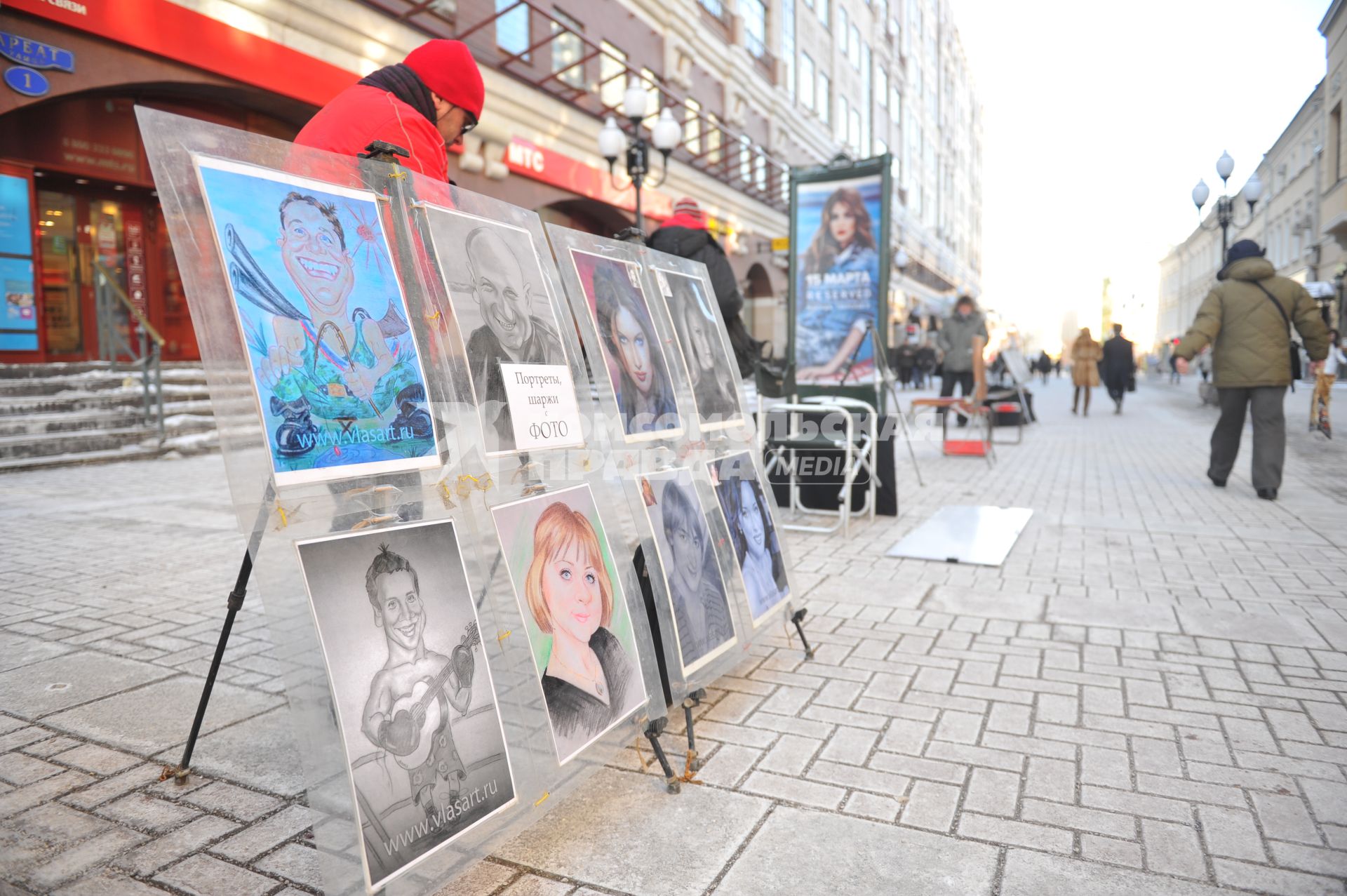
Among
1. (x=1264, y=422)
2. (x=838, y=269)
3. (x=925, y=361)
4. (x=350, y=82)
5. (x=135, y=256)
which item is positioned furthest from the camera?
(x=925, y=361)

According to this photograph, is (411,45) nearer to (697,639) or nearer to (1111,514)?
(1111,514)

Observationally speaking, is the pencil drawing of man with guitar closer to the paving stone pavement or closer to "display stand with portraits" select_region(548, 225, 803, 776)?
the paving stone pavement

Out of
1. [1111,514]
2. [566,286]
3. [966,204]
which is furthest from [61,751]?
[966,204]

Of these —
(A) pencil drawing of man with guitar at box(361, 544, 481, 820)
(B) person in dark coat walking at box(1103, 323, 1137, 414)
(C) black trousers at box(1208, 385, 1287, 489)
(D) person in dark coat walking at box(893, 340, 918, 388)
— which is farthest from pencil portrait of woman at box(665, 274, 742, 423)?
(D) person in dark coat walking at box(893, 340, 918, 388)

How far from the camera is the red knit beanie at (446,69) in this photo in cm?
296

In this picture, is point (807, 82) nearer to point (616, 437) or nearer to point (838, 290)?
point (838, 290)

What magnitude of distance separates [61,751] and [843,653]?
2927 millimetres

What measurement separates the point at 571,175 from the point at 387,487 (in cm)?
1609

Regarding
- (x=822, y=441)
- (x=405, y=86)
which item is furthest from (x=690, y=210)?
(x=405, y=86)

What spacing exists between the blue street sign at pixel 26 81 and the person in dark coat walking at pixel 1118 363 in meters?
18.3

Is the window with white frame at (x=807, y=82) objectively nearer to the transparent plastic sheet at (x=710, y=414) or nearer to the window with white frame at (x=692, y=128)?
the window with white frame at (x=692, y=128)

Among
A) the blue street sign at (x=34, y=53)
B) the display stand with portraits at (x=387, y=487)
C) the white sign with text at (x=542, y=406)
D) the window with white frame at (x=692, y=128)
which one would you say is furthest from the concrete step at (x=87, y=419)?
the window with white frame at (x=692, y=128)

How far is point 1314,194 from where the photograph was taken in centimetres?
3666

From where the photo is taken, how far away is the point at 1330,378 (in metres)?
11.1
